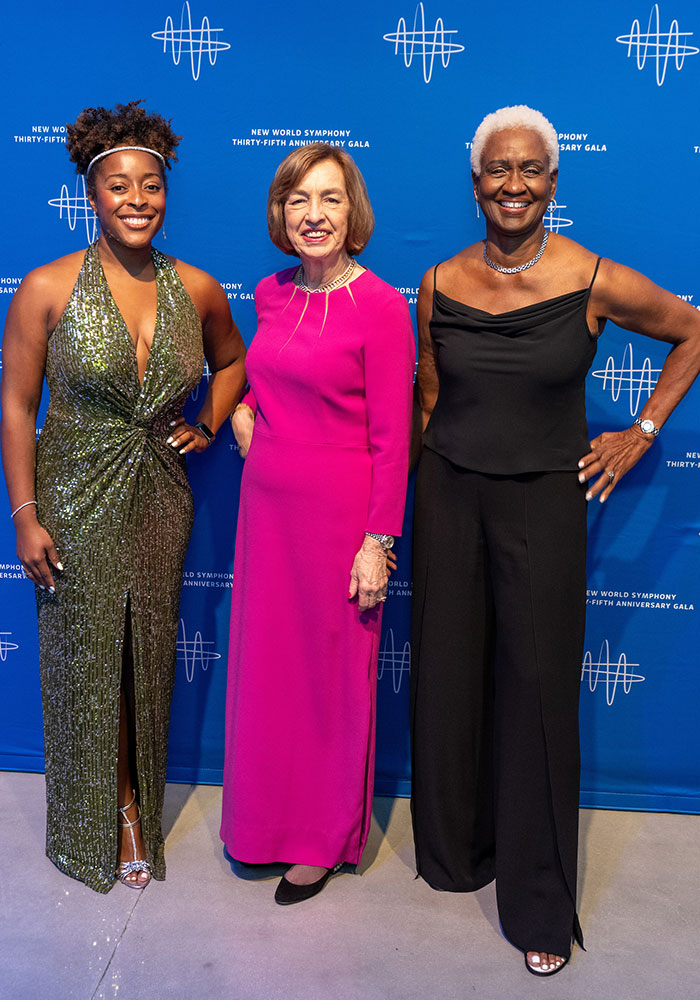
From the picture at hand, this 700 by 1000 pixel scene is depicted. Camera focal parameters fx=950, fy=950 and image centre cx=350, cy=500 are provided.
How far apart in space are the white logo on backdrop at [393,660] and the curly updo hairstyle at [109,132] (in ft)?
5.60

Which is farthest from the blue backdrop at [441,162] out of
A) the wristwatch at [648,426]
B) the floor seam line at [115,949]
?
the floor seam line at [115,949]

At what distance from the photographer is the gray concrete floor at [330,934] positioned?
2361 mm

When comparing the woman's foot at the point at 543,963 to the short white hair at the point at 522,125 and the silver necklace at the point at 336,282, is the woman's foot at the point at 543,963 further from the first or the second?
the short white hair at the point at 522,125

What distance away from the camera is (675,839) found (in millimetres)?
3057

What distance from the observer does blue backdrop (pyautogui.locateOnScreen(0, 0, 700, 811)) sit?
279 cm

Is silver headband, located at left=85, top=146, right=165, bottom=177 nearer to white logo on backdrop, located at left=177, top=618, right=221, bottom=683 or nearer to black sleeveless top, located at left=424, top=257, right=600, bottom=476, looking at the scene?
black sleeveless top, located at left=424, top=257, right=600, bottom=476

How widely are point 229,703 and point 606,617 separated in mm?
1284

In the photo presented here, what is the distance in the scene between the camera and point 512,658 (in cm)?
244

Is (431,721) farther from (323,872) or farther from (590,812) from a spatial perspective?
(590,812)

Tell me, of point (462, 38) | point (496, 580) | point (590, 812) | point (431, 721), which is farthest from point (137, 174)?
point (590, 812)

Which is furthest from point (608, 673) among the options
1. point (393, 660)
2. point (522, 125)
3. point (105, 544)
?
point (522, 125)

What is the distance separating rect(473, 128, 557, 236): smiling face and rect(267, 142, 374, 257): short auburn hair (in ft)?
1.00

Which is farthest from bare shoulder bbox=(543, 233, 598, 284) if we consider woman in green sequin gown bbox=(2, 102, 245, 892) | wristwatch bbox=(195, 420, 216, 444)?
wristwatch bbox=(195, 420, 216, 444)

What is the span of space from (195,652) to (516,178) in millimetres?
1928
